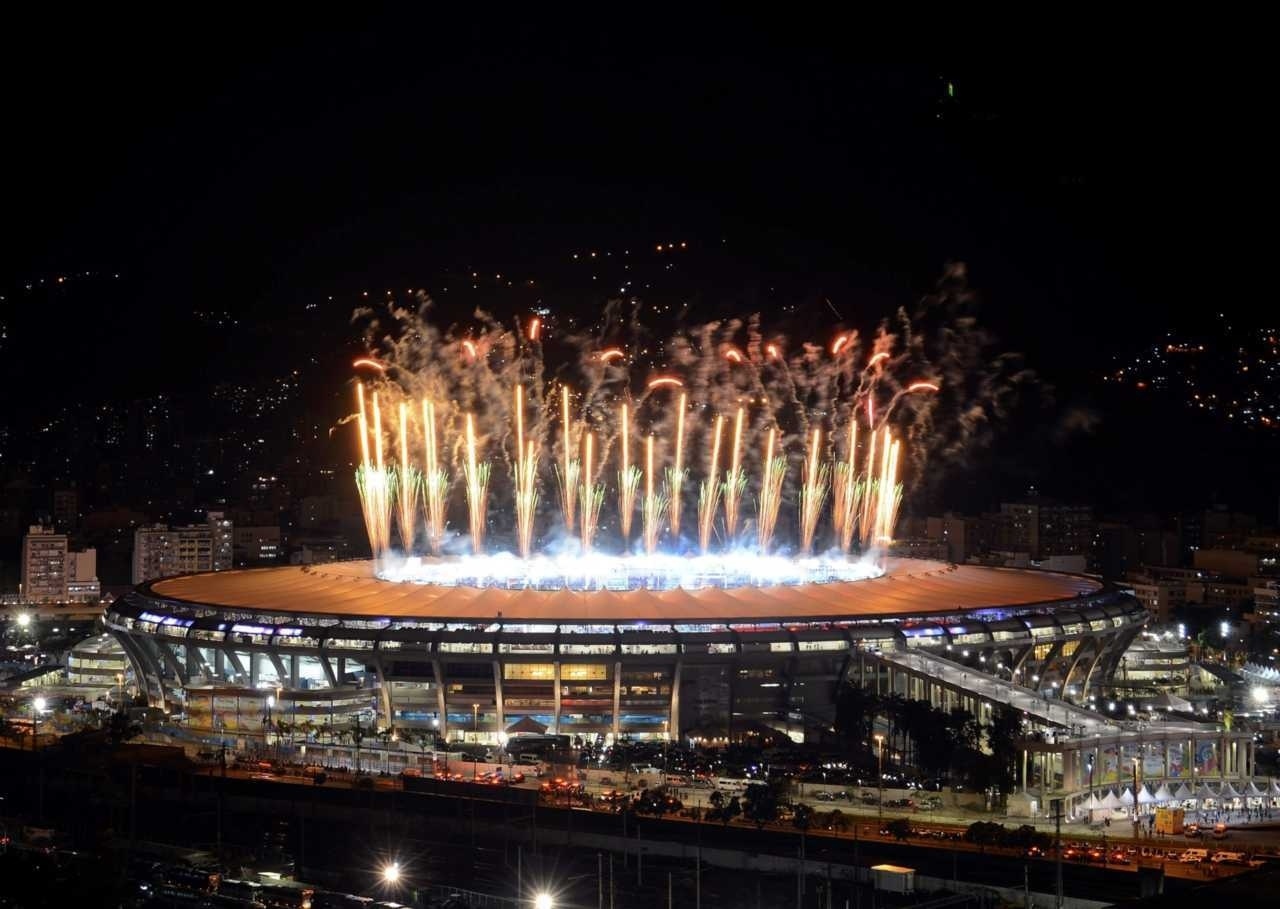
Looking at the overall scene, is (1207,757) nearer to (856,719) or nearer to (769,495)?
(856,719)

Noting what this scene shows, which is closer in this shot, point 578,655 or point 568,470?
point 578,655

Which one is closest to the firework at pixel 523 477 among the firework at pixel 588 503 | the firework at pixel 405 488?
the firework at pixel 588 503

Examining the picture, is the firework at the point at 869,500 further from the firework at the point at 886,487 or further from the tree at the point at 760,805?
the tree at the point at 760,805

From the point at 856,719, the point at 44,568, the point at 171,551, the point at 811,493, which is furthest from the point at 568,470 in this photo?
the point at 44,568

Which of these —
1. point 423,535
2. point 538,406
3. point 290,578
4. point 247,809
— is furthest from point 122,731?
point 423,535

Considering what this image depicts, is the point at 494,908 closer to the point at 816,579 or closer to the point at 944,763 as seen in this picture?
the point at 944,763

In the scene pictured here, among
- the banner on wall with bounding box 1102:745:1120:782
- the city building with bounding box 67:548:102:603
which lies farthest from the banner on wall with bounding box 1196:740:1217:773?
the city building with bounding box 67:548:102:603

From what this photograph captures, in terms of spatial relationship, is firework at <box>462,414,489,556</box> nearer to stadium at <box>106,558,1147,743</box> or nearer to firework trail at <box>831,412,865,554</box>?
stadium at <box>106,558,1147,743</box>
